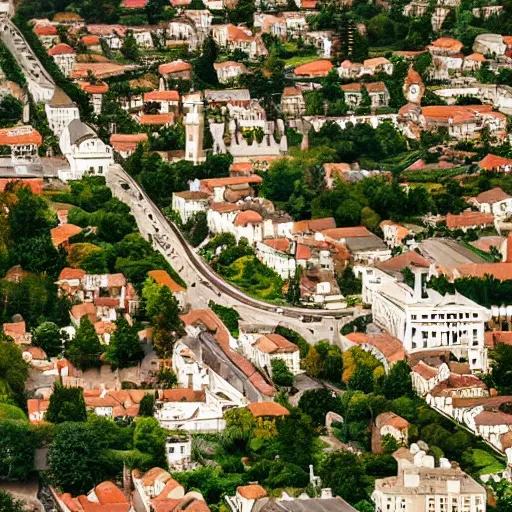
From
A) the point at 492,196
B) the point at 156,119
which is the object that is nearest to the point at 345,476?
the point at 492,196

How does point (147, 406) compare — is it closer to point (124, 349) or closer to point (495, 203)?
point (124, 349)

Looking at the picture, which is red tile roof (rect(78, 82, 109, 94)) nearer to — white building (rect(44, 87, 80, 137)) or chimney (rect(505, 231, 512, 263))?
white building (rect(44, 87, 80, 137))

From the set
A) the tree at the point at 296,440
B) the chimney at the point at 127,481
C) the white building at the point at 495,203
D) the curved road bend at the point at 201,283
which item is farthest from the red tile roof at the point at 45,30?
the chimney at the point at 127,481

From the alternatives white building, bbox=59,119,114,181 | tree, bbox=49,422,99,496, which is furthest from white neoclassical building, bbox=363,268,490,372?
white building, bbox=59,119,114,181

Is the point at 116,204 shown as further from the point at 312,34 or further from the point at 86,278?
the point at 312,34

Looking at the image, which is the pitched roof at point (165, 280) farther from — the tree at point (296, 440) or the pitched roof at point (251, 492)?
the pitched roof at point (251, 492)

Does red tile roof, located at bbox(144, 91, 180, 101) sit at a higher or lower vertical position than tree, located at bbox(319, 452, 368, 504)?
lower

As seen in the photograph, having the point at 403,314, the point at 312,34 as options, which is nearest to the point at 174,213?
the point at 403,314
